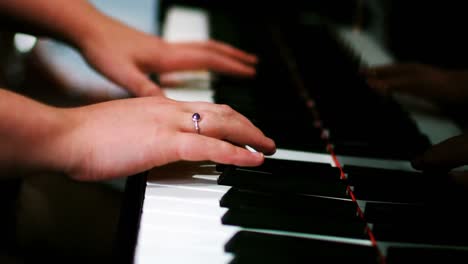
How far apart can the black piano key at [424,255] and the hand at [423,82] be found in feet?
2.26

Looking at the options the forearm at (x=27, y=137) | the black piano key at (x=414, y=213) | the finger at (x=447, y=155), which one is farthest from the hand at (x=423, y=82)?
the forearm at (x=27, y=137)

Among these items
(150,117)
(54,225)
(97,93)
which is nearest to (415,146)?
(150,117)

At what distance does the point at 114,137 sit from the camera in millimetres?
870

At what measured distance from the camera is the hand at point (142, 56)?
130cm

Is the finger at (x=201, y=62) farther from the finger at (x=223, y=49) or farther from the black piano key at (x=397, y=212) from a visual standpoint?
the black piano key at (x=397, y=212)

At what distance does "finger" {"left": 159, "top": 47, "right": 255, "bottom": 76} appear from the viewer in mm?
1459

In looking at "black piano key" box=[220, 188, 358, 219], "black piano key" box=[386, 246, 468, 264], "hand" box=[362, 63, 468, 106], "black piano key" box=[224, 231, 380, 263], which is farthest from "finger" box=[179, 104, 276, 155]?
"hand" box=[362, 63, 468, 106]

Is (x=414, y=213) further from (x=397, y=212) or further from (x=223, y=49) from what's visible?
(x=223, y=49)

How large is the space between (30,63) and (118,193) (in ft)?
5.00

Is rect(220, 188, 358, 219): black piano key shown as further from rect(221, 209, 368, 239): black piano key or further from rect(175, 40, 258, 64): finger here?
rect(175, 40, 258, 64): finger

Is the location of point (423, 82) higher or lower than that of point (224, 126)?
higher

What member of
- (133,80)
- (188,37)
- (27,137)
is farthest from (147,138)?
(188,37)

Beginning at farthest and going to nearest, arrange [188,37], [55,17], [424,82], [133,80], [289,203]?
[188,37], [424,82], [55,17], [133,80], [289,203]

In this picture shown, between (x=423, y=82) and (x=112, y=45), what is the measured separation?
2.90ft
